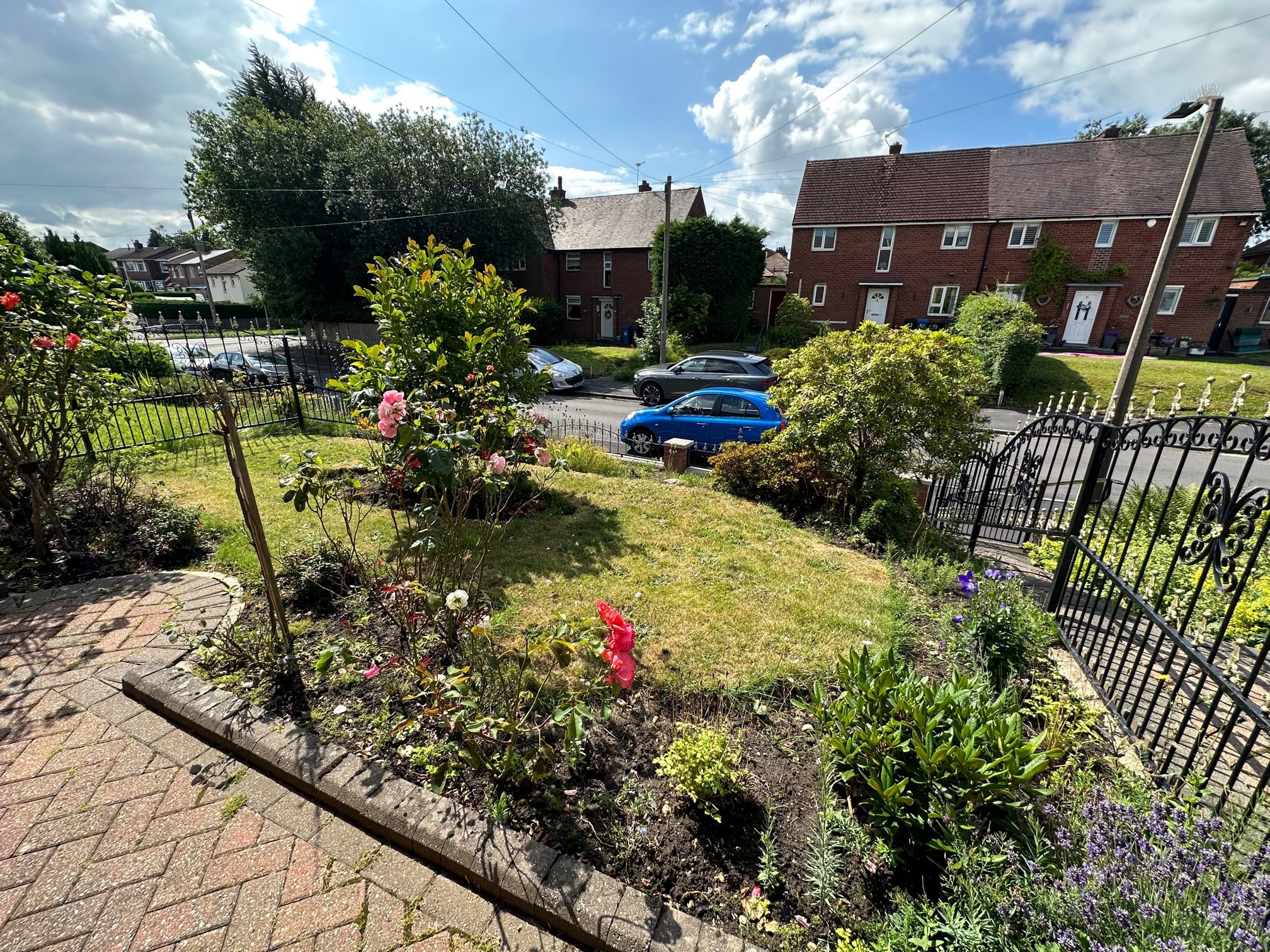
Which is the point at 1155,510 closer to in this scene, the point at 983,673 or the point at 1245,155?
the point at 983,673

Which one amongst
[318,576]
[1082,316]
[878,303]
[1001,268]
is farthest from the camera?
[878,303]

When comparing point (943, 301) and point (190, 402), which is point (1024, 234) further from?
point (190, 402)

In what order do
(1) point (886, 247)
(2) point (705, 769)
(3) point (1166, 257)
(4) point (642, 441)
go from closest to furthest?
1. (2) point (705, 769)
2. (3) point (1166, 257)
3. (4) point (642, 441)
4. (1) point (886, 247)

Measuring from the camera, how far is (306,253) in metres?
21.1

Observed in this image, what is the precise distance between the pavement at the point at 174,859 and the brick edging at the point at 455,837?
0.20 ft

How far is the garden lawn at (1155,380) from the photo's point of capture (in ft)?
46.5

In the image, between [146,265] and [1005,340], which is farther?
[146,265]

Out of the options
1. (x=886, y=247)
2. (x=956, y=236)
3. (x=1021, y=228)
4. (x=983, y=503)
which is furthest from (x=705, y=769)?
(x=1021, y=228)

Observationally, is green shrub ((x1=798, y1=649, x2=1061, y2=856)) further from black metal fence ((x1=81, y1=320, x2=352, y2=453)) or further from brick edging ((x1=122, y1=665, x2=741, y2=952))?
black metal fence ((x1=81, y1=320, x2=352, y2=453))

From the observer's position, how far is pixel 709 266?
23.5 metres

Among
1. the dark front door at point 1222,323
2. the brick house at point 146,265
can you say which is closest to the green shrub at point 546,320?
the dark front door at point 1222,323

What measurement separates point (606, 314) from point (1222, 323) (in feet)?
95.2

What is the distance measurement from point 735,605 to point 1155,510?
5229 mm

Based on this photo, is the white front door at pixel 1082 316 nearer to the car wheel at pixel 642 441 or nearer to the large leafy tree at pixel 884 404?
the large leafy tree at pixel 884 404
